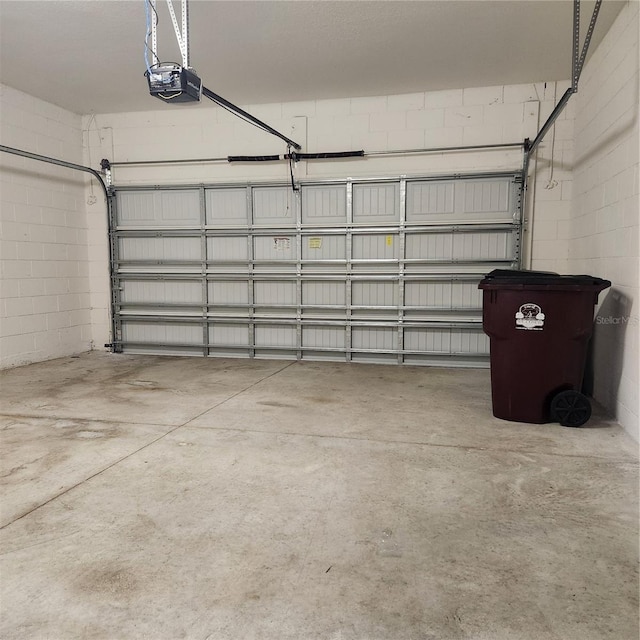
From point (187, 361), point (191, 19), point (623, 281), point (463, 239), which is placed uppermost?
point (191, 19)

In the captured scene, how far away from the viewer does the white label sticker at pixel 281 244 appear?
5.95 meters

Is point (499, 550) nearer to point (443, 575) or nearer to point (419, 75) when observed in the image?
point (443, 575)

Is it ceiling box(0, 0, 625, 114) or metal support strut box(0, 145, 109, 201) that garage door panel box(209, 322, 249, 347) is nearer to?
metal support strut box(0, 145, 109, 201)

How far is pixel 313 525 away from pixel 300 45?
13.4ft

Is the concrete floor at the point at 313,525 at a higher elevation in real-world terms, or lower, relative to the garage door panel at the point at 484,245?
lower

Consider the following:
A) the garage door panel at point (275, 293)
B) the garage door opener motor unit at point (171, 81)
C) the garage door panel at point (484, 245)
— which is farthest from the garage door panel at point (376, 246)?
the garage door opener motor unit at point (171, 81)

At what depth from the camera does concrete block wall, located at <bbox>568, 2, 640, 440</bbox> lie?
3.29m

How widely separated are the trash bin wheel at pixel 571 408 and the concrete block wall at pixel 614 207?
0.92 ft

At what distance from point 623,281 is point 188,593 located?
3.44 m

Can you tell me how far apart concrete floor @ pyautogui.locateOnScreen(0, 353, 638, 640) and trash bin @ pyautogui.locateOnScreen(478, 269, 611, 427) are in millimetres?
180

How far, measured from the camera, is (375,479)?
8.16 feet

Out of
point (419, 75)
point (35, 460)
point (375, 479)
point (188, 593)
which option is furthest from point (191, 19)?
point (188, 593)

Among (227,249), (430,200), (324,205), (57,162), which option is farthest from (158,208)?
(430,200)

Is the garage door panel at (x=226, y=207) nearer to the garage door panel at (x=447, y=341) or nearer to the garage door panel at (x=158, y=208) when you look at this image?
the garage door panel at (x=158, y=208)
